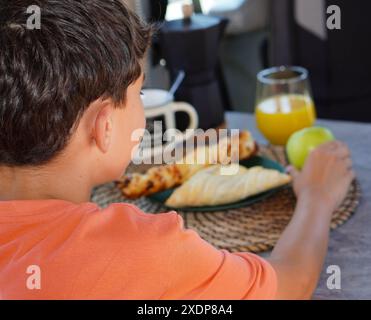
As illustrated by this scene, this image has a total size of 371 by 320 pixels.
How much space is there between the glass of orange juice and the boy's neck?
2.13ft

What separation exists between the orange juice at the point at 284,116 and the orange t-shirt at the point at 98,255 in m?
0.64

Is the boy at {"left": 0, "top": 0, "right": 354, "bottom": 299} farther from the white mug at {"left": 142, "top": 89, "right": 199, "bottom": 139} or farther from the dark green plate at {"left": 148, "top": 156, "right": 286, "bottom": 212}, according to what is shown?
the white mug at {"left": 142, "top": 89, "right": 199, "bottom": 139}

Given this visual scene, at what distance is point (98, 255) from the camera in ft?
2.26

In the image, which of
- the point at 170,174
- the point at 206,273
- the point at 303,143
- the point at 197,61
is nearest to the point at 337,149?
the point at 303,143

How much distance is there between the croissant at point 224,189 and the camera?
42.9 inches

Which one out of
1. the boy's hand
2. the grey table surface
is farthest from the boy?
the boy's hand

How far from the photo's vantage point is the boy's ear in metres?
0.74

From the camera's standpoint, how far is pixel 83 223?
702 mm

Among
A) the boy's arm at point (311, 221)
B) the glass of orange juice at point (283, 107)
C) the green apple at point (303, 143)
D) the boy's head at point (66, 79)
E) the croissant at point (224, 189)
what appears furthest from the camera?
the glass of orange juice at point (283, 107)

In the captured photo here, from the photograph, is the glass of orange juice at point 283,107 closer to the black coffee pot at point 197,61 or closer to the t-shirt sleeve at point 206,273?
the black coffee pot at point 197,61

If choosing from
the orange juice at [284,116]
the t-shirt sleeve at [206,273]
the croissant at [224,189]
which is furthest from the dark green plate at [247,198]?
the t-shirt sleeve at [206,273]

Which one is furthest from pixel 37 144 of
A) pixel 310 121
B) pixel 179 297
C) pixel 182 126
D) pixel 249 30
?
pixel 249 30

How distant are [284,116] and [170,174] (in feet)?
0.98

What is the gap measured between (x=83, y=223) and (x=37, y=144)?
10 centimetres
